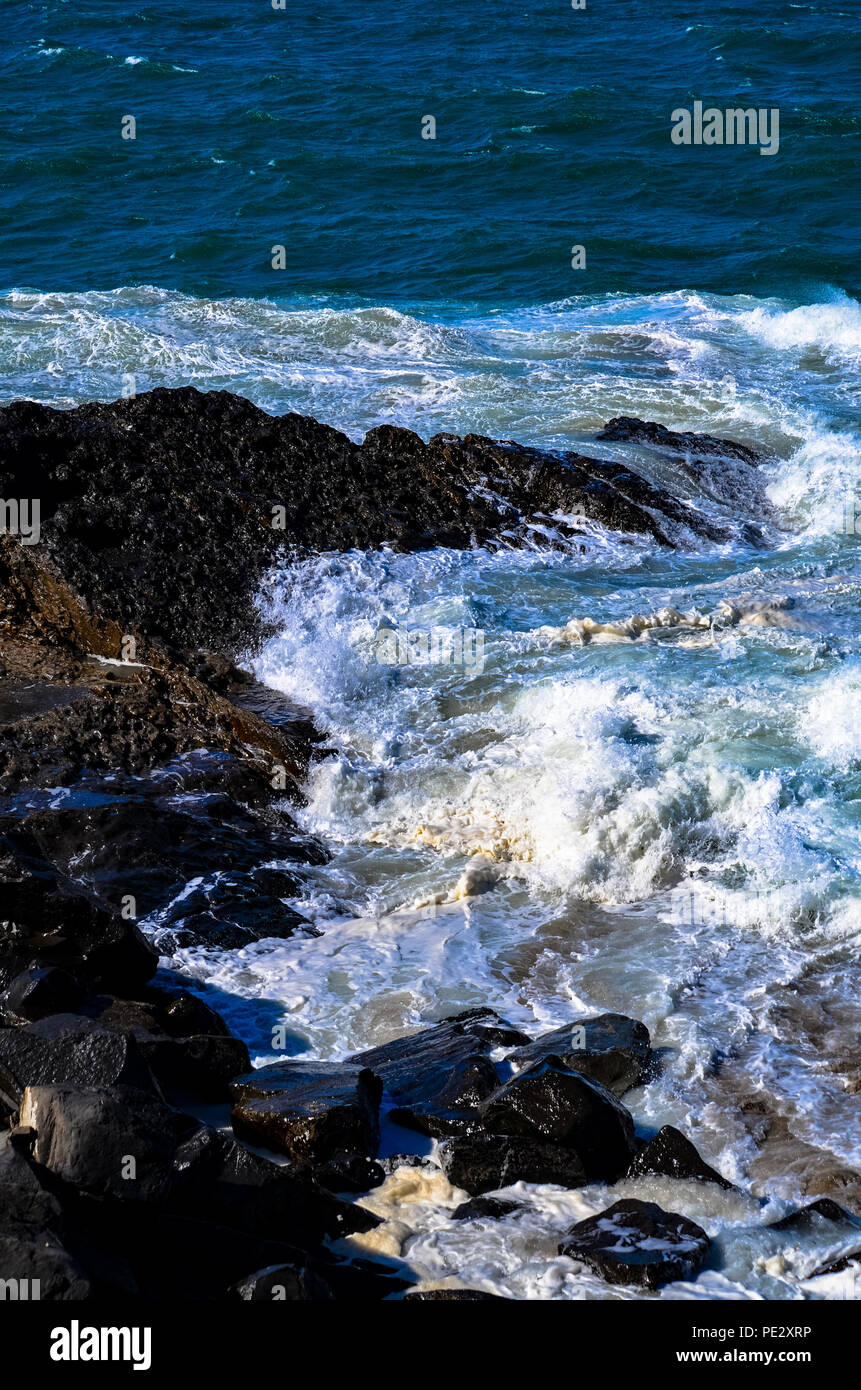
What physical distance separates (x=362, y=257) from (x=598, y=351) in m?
6.50

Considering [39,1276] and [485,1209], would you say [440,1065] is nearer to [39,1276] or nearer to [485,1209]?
[485,1209]

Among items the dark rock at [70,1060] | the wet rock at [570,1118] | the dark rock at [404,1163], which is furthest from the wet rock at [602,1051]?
the dark rock at [70,1060]

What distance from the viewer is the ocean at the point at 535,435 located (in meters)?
6.55

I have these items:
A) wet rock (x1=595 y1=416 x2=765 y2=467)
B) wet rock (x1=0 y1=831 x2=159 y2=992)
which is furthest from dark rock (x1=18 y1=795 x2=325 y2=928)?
wet rock (x1=595 y1=416 x2=765 y2=467)

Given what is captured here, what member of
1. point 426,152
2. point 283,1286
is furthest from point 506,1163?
point 426,152

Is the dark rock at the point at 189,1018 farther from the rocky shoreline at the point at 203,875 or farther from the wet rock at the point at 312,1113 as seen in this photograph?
the wet rock at the point at 312,1113

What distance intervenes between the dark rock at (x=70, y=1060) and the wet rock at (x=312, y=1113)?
19.8 inches

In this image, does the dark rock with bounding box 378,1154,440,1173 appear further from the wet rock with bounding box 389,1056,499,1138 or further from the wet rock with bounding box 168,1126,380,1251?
the wet rock with bounding box 168,1126,380,1251

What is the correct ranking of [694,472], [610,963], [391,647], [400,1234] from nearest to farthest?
[400,1234]
[610,963]
[391,647]
[694,472]

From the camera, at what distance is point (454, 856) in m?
8.03

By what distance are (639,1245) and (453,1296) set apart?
696 mm

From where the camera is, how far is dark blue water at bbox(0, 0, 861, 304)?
2186 cm
